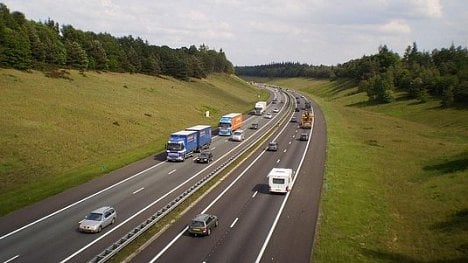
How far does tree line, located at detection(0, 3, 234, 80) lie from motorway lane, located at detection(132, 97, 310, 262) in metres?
67.9

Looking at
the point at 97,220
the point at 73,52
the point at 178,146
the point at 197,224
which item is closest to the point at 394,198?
the point at 197,224

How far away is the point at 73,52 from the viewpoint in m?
116

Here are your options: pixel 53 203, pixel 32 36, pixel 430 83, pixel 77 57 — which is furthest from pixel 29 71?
pixel 430 83

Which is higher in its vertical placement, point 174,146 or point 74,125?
point 74,125

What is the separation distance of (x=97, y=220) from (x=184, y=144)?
86.3 feet

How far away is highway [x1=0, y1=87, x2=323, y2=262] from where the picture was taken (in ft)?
93.9

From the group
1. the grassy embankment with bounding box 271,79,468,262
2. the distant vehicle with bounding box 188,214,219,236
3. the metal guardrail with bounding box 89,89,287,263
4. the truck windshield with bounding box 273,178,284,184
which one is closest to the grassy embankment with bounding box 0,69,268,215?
the metal guardrail with bounding box 89,89,287,263

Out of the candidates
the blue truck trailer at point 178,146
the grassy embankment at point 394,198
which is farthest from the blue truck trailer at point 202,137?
the grassy embankment at point 394,198

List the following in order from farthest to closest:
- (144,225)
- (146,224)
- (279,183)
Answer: (279,183) < (146,224) < (144,225)

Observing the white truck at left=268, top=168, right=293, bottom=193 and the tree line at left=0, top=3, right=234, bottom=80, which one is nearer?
the white truck at left=268, top=168, right=293, bottom=193

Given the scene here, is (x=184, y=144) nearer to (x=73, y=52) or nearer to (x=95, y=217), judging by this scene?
(x=95, y=217)

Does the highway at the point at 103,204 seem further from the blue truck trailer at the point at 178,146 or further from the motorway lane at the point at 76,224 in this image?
the blue truck trailer at the point at 178,146

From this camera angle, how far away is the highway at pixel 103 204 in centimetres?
2861

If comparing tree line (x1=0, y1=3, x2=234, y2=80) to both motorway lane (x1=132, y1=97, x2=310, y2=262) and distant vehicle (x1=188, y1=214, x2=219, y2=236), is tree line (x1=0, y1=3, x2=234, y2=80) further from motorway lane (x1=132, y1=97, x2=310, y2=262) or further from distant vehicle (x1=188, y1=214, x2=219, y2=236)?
distant vehicle (x1=188, y1=214, x2=219, y2=236)
